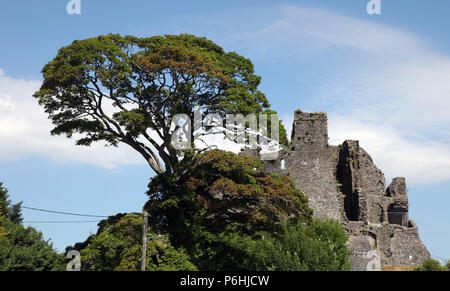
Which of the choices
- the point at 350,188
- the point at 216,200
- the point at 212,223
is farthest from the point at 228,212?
the point at 350,188

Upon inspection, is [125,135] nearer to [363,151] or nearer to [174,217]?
[174,217]

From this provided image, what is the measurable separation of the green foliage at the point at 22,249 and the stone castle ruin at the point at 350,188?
19198 mm

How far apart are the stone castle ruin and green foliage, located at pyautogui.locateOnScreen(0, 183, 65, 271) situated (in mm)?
19198

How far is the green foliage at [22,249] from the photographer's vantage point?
43812 millimetres

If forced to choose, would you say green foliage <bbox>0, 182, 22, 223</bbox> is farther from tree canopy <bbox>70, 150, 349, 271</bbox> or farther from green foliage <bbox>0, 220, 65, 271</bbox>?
tree canopy <bbox>70, 150, 349, 271</bbox>

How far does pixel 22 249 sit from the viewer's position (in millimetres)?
46562

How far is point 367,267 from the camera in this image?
1610 inches

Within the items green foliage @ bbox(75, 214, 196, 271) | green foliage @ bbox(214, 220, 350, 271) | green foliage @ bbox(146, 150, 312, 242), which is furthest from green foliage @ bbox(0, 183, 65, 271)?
green foliage @ bbox(214, 220, 350, 271)

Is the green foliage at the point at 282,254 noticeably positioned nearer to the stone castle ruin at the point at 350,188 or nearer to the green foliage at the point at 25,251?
the stone castle ruin at the point at 350,188

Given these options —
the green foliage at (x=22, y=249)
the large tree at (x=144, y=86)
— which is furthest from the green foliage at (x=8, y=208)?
the large tree at (x=144, y=86)

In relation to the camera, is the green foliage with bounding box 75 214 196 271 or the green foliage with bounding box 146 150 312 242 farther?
the green foliage with bounding box 146 150 312 242

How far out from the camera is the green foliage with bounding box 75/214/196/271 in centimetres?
3152

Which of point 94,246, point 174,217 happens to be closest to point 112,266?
point 94,246

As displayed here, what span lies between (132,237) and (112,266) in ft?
6.53
